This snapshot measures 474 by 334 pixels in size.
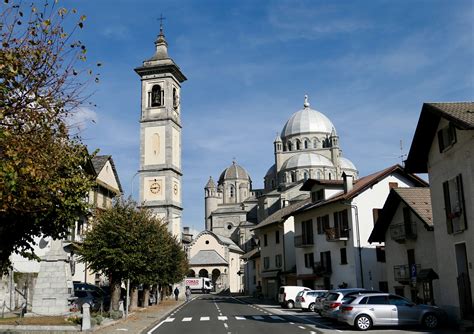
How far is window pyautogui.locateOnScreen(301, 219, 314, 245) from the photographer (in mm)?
44000

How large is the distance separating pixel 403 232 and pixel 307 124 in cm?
8312

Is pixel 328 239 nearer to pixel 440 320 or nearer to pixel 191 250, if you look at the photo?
pixel 440 320

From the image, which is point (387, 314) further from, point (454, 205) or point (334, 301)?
point (454, 205)

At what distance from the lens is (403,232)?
92.3 ft

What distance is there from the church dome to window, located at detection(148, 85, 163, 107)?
50028mm

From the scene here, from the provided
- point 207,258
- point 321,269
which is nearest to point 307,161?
point 207,258

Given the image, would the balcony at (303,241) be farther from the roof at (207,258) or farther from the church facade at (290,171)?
the roof at (207,258)

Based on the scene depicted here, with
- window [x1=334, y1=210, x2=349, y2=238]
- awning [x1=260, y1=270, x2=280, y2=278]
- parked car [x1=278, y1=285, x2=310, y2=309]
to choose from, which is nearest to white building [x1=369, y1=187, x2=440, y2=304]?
window [x1=334, y1=210, x2=349, y2=238]

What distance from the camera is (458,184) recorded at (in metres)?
20.9

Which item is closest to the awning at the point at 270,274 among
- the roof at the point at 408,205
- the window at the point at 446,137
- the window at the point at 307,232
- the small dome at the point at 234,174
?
the window at the point at 307,232

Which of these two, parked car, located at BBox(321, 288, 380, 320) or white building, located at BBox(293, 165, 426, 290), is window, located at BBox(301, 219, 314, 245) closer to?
white building, located at BBox(293, 165, 426, 290)

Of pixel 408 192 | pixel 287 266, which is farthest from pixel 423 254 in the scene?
pixel 287 266

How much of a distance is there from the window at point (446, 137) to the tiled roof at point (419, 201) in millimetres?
5094

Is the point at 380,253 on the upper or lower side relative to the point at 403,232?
lower
